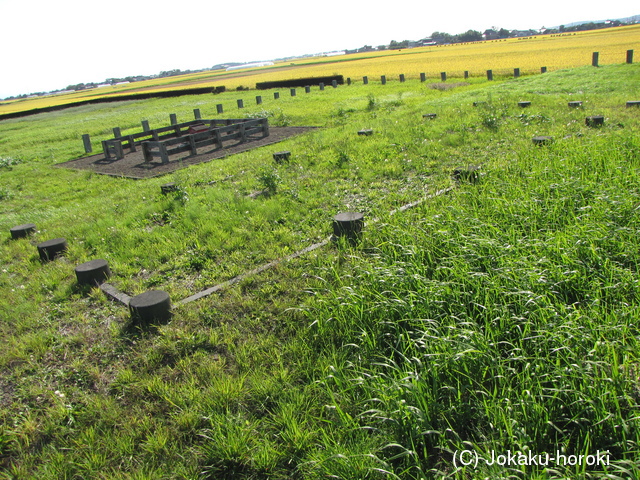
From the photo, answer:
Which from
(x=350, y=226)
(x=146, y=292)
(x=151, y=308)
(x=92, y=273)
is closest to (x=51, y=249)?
(x=92, y=273)

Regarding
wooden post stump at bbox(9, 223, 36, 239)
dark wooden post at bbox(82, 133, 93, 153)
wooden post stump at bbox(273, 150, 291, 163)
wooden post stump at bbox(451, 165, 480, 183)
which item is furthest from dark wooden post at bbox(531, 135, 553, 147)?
dark wooden post at bbox(82, 133, 93, 153)

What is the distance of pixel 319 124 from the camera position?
1460 centimetres

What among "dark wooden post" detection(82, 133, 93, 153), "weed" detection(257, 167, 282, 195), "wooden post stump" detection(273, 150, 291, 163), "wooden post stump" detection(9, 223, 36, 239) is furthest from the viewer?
"dark wooden post" detection(82, 133, 93, 153)

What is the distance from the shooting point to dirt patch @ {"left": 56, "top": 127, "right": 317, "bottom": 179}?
35.6 feet

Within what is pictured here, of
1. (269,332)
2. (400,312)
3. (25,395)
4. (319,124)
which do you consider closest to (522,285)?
(400,312)

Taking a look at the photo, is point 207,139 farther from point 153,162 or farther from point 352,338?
point 352,338

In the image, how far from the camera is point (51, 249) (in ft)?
18.9

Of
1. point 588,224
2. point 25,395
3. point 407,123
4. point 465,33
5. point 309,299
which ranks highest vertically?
point 465,33

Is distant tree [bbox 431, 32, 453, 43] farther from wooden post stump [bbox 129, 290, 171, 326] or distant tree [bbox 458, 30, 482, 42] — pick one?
wooden post stump [bbox 129, 290, 171, 326]

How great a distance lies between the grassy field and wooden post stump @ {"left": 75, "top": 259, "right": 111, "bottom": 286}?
183 mm

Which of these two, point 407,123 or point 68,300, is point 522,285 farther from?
point 407,123

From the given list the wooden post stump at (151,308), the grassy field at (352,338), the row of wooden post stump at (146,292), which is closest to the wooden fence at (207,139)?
the row of wooden post stump at (146,292)

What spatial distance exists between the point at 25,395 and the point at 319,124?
1273 cm

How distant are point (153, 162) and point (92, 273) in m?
7.93
